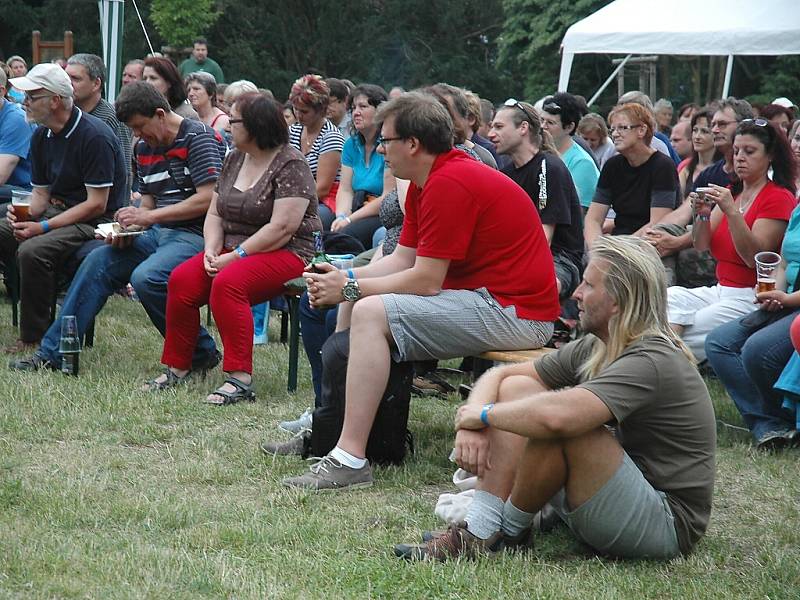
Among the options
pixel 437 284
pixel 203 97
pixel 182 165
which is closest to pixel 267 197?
pixel 182 165

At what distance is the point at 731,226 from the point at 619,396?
8.50 feet

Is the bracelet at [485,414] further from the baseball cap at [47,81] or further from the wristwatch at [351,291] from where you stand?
the baseball cap at [47,81]

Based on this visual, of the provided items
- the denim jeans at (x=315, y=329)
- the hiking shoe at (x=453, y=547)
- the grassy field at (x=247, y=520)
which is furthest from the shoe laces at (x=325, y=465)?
the denim jeans at (x=315, y=329)

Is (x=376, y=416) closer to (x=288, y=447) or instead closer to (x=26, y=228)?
(x=288, y=447)

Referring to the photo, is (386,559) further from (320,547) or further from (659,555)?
(659,555)

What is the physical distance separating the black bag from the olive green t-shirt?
113cm

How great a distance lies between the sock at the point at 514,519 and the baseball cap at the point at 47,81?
4.47 m

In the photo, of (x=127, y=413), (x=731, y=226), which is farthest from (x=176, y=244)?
(x=731, y=226)

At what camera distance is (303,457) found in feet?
16.7

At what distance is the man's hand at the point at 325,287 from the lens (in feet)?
16.1

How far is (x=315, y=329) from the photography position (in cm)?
591

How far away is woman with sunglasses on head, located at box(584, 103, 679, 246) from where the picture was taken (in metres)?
7.00

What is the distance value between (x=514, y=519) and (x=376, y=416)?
3.89 feet

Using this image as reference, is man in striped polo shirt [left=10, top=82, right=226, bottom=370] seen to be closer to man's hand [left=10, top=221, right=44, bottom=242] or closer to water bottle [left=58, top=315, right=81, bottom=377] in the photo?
water bottle [left=58, top=315, right=81, bottom=377]
